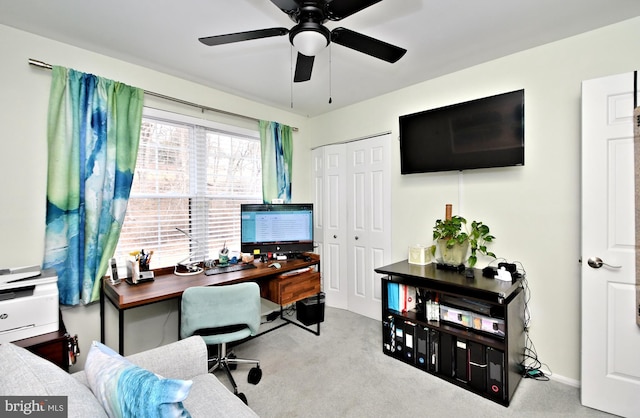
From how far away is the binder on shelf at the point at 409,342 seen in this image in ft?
7.44

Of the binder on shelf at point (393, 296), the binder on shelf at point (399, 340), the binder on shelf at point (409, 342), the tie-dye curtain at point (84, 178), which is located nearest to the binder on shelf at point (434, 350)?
the binder on shelf at point (409, 342)

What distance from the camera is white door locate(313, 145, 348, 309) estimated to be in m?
3.54

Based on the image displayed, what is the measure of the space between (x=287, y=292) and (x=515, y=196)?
7.12 feet

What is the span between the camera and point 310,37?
4.54ft

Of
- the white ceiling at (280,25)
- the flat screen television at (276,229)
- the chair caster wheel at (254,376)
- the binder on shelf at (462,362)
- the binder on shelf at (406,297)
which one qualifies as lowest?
the chair caster wheel at (254,376)

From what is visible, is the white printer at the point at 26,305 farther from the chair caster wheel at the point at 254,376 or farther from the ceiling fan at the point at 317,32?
the ceiling fan at the point at 317,32

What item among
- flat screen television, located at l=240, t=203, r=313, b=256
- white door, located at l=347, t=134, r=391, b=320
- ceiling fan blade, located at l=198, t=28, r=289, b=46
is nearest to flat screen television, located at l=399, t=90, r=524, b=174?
white door, located at l=347, t=134, r=391, b=320

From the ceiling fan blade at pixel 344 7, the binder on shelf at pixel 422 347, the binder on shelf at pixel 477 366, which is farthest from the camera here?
the binder on shelf at pixel 422 347

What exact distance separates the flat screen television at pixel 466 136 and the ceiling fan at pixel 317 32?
42.2 inches

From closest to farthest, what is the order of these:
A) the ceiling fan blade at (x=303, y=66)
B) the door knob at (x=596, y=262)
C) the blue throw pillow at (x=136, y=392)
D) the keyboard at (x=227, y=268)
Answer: the blue throw pillow at (x=136, y=392) → the ceiling fan blade at (x=303, y=66) → the door knob at (x=596, y=262) → the keyboard at (x=227, y=268)

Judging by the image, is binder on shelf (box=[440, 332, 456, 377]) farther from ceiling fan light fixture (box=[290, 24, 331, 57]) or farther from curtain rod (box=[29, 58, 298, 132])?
curtain rod (box=[29, 58, 298, 132])

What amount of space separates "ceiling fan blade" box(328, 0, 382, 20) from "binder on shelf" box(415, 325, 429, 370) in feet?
7.30

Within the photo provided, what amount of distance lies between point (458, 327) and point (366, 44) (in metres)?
2.11

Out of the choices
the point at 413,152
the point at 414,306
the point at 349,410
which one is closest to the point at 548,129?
the point at 413,152
